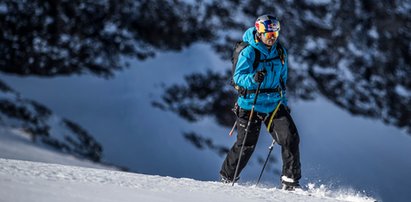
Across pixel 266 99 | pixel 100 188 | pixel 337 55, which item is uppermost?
pixel 337 55

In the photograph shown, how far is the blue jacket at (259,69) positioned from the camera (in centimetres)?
682

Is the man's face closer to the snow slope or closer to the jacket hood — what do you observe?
the jacket hood

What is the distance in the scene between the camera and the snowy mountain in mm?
24438

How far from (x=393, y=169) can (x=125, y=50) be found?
1737 centimetres

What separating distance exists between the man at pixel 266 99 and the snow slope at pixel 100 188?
1326mm

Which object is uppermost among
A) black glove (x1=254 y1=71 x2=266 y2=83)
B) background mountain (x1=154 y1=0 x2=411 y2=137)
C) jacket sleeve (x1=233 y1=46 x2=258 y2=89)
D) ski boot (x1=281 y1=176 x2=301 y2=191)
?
background mountain (x1=154 y1=0 x2=411 y2=137)

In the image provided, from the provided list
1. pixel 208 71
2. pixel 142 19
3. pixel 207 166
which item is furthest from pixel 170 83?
pixel 207 166

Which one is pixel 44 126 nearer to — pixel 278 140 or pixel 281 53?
pixel 281 53

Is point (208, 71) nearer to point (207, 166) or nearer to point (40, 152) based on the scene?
point (207, 166)

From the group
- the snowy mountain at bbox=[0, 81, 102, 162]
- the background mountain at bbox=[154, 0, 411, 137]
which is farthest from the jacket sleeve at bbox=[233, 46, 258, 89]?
the background mountain at bbox=[154, 0, 411, 137]

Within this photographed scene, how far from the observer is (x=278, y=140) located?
6.90 m

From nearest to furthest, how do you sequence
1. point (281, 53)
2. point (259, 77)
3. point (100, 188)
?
point (100, 188), point (259, 77), point (281, 53)

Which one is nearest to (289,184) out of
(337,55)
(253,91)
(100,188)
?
(253,91)

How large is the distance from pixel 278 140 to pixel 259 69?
0.78m
